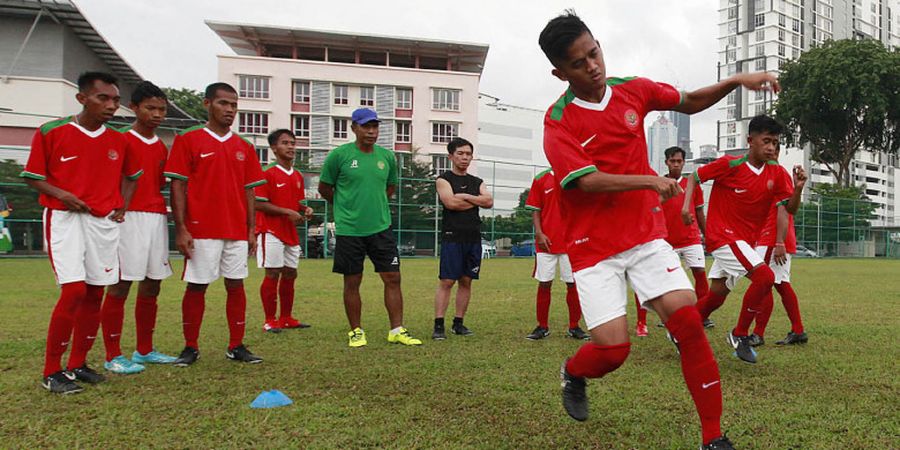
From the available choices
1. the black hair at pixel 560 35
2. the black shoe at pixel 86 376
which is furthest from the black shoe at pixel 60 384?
the black hair at pixel 560 35

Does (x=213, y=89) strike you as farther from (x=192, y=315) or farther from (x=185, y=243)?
(x=192, y=315)

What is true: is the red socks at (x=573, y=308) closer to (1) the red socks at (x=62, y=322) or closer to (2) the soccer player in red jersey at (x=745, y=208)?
(2) the soccer player in red jersey at (x=745, y=208)

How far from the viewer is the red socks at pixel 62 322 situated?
4215 millimetres

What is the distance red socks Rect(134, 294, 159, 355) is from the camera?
5105 millimetres

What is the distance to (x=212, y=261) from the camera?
200 inches

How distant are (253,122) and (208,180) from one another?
A: 159 feet

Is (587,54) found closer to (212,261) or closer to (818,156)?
(212,261)

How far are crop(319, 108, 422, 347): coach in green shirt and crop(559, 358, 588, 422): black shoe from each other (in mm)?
2990

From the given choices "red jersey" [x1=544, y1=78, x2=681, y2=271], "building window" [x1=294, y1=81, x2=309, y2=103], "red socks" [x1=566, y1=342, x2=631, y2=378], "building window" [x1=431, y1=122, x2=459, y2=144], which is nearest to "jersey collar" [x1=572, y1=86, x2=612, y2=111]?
"red jersey" [x1=544, y1=78, x2=681, y2=271]

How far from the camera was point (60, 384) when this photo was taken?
4.11 meters

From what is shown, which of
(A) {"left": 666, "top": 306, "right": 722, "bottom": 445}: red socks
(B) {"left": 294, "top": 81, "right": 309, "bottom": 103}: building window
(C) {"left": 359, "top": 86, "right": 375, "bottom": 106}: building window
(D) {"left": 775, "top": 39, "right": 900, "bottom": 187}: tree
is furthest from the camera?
(C) {"left": 359, "top": 86, "right": 375, "bottom": 106}: building window

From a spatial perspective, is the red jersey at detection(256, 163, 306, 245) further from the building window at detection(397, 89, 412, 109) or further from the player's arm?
the building window at detection(397, 89, 412, 109)

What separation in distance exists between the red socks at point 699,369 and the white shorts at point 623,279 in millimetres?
170

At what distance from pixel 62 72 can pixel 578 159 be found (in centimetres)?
4130
